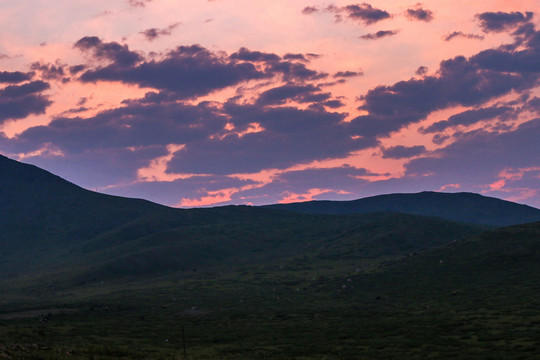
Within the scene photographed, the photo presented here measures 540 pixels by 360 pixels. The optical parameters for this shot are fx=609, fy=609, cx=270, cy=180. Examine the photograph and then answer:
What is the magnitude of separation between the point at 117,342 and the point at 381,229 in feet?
467

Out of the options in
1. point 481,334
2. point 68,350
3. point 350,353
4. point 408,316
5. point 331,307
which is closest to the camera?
point 68,350

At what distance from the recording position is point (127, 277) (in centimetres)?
16325

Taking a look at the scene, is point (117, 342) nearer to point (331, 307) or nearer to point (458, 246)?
point (331, 307)

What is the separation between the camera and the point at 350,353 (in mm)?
54062

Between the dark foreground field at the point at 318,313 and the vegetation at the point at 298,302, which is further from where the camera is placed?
the vegetation at the point at 298,302

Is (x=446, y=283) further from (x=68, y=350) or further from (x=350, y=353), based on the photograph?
(x=68, y=350)

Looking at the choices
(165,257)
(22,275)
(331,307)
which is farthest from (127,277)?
(331,307)

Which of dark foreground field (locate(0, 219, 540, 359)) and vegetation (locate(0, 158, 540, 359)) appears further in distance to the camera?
vegetation (locate(0, 158, 540, 359))

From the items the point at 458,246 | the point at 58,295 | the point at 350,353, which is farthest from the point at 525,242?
the point at 58,295

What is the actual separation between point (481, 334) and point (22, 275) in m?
156

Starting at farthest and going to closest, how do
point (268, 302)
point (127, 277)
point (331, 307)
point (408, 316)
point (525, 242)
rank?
point (127, 277)
point (525, 242)
point (268, 302)
point (331, 307)
point (408, 316)

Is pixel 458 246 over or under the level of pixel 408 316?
over

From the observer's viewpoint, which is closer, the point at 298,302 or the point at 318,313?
the point at 318,313

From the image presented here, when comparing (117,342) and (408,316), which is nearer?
(117,342)
